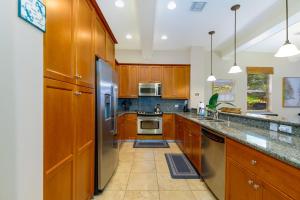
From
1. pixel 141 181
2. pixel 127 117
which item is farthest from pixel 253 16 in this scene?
pixel 127 117

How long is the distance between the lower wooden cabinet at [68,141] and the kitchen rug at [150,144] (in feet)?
9.24

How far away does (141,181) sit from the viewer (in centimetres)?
286

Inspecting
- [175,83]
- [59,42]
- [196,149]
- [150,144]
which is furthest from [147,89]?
[59,42]

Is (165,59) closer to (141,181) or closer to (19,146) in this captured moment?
(141,181)

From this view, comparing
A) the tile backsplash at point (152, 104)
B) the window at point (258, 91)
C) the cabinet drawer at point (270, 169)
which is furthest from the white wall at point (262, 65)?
the cabinet drawer at point (270, 169)

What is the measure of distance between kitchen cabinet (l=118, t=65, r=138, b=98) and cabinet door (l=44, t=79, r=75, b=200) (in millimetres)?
4087

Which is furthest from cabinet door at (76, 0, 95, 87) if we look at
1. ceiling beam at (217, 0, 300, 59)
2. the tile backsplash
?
the tile backsplash

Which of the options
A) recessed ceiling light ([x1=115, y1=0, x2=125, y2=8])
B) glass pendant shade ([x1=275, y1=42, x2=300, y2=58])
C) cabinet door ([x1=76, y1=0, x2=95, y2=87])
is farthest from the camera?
recessed ceiling light ([x1=115, y1=0, x2=125, y2=8])

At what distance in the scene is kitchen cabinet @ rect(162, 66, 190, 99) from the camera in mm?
5773

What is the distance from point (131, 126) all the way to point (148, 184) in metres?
2.86

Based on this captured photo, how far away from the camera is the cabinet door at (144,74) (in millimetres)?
5781

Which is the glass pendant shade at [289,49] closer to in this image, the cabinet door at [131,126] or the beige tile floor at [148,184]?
the beige tile floor at [148,184]

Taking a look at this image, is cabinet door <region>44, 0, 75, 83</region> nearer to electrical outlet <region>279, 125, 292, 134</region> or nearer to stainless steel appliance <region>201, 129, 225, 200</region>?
stainless steel appliance <region>201, 129, 225, 200</region>

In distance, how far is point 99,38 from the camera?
8.57 ft
